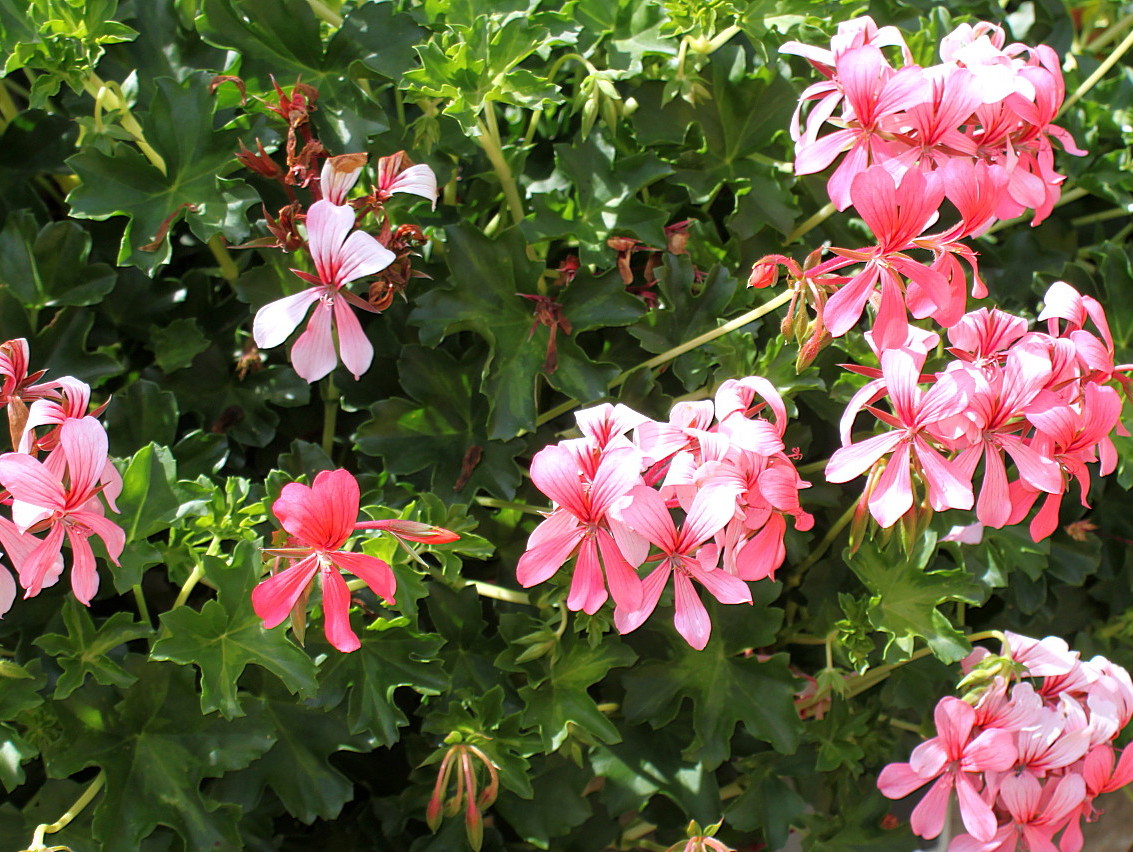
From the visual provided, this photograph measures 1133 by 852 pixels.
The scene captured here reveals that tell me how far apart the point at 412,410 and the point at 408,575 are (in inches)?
10.3

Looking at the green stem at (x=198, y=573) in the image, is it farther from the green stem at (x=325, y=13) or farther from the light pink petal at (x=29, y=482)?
the green stem at (x=325, y=13)

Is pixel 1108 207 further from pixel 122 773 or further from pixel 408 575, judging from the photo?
pixel 122 773

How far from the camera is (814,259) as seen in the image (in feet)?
3.10

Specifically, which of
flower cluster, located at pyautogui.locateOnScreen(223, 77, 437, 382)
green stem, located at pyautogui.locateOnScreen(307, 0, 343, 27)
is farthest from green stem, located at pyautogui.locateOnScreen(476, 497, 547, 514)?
green stem, located at pyautogui.locateOnScreen(307, 0, 343, 27)

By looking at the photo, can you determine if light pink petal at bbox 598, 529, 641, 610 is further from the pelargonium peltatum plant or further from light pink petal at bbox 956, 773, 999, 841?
light pink petal at bbox 956, 773, 999, 841

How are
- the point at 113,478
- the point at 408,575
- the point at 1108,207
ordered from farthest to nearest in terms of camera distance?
1. the point at 1108,207
2. the point at 408,575
3. the point at 113,478

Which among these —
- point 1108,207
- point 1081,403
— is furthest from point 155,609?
point 1108,207

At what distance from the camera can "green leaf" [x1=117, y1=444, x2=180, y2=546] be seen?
3.47ft

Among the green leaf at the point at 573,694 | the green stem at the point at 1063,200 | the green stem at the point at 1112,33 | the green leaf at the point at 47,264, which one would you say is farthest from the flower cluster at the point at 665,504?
the green stem at the point at 1112,33

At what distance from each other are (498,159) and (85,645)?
0.68 m

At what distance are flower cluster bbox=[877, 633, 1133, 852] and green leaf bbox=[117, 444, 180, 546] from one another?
0.78m

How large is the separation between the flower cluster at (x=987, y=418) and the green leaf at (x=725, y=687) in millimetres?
336

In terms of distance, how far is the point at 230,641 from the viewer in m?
1.06

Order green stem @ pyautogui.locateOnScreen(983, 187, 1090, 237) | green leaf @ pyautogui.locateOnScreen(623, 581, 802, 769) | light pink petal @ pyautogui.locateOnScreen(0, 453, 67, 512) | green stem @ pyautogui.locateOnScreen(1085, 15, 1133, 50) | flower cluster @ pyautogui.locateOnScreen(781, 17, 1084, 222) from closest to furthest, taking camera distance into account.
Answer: light pink petal @ pyautogui.locateOnScreen(0, 453, 67, 512)
flower cluster @ pyautogui.locateOnScreen(781, 17, 1084, 222)
green leaf @ pyautogui.locateOnScreen(623, 581, 802, 769)
green stem @ pyautogui.locateOnScreen(983, 187, 1090, 237)
green stem @ pyautogui.locateOnScreen(1085, 15, 1133, 50)
